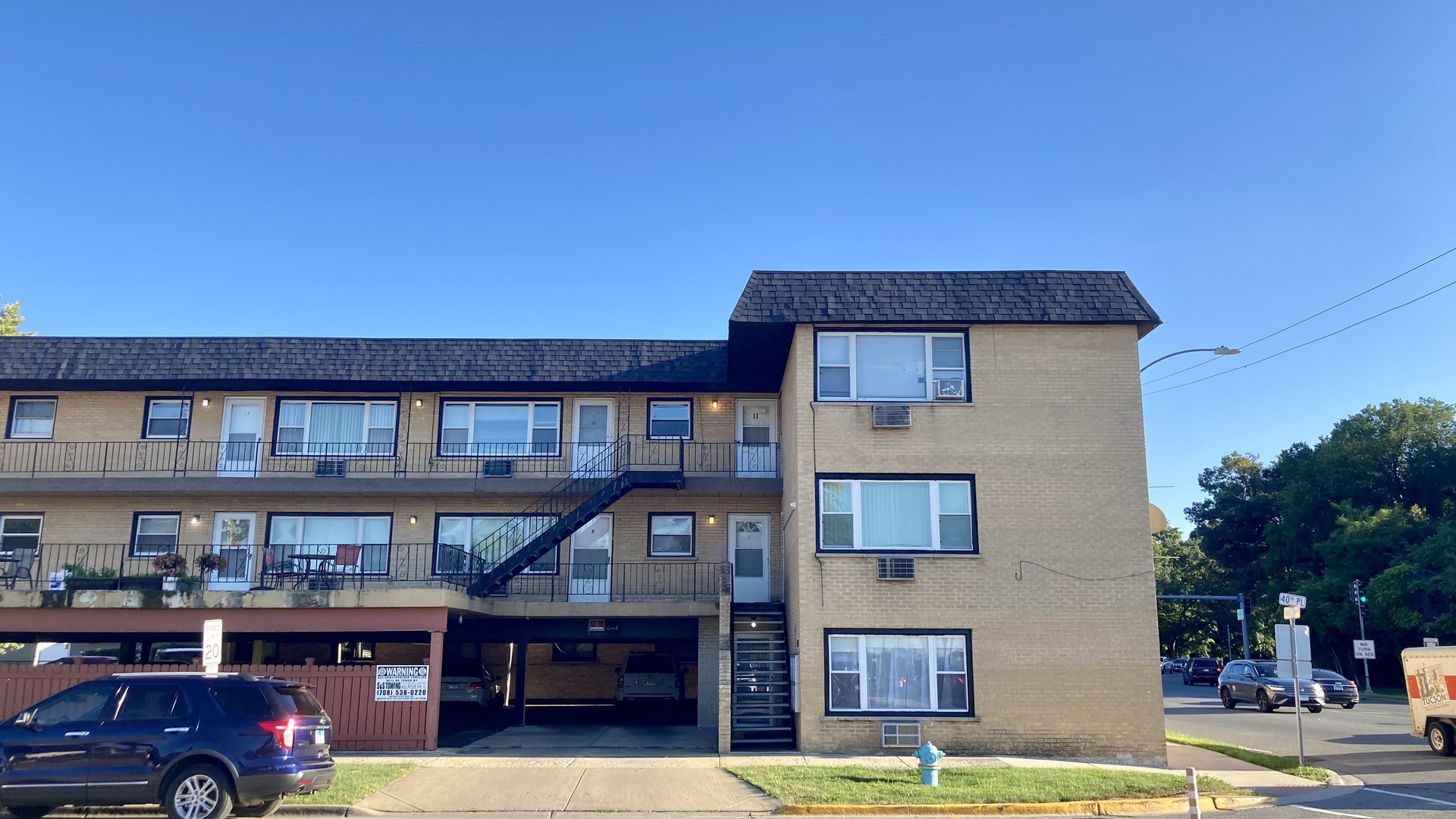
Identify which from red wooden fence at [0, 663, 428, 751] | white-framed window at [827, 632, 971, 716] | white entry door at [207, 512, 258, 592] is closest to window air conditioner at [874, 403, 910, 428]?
white-framed window at [827, 632, 971, 716]

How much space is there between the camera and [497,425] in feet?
82.0

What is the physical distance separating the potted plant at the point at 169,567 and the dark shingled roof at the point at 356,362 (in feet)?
16.2

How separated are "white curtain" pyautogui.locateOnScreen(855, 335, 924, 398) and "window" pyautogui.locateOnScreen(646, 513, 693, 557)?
22.5 feet

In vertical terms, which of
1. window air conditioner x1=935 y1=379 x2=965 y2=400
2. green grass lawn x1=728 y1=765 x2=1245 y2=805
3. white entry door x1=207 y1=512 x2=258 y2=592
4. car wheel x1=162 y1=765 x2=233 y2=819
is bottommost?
green grass lawn x1=728 y1=765 x2=1245 y2=805

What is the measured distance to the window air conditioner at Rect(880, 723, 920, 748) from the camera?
17688 mm

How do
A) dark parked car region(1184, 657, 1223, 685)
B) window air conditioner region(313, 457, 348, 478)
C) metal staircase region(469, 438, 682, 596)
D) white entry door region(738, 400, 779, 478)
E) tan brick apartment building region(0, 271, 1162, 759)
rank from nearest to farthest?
tan brick apartment building region(0, 271, 1162, 759)
metal staircase region(469, 438, 682, 596)
white entry door region(738, 400, 779, 478)
window air conditioner region(313, 457, 348, 478)
dark parked car region(1184, 657, 1223, 685)

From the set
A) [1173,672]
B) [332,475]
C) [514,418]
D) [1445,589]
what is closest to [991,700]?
[514,418]

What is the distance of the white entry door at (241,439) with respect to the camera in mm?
24641

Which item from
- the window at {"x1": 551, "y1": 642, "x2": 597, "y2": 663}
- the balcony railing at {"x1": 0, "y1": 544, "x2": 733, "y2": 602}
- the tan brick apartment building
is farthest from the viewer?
the window at {"x1": 551, "y1": 642, "x2": 597, "y2": 663}

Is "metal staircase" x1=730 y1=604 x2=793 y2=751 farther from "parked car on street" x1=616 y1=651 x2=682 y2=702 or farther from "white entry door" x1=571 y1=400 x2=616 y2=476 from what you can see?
"parked car on street" x1=616 y1=651 x2=682 y2=702

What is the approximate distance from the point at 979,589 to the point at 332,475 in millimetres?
14457

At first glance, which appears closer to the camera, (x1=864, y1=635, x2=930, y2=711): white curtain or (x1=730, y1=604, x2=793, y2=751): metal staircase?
(x1=864, y1=635, x2=930, y2=711): white curtain

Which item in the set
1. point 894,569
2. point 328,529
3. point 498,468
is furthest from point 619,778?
point 328,529

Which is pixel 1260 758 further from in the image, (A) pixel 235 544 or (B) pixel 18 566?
(B) pixel 18 566
